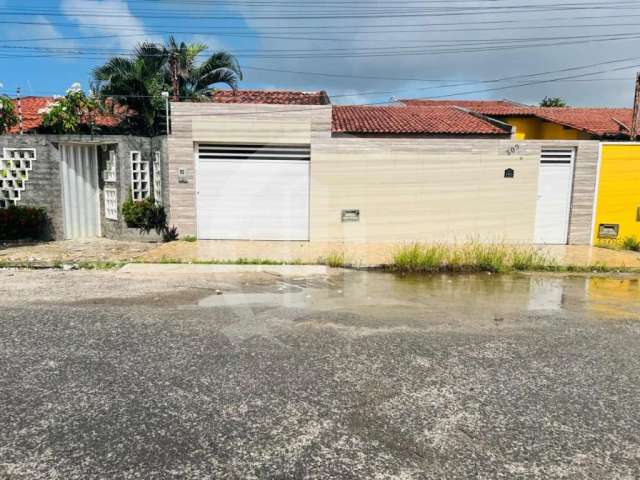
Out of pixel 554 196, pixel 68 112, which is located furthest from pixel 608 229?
pixel 68 112

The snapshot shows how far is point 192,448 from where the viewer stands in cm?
325

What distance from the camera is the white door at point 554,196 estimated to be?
41.8 ft

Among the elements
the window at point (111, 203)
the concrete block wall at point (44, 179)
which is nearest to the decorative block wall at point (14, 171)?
the concrete block wall at point (44, 179)

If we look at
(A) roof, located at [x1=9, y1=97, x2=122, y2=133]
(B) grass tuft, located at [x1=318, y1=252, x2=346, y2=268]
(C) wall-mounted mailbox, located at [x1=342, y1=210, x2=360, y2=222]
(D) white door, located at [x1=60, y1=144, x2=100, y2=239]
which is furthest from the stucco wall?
(A) roof, located at [x1=9, y1=97, x2=122, y2=133]

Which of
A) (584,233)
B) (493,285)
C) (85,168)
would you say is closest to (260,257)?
(493,285)

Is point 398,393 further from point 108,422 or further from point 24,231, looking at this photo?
point 24,231

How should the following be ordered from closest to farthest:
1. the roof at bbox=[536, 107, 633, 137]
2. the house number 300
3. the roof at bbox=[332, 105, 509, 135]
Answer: the house number 300 → the roof at bbox=[332, 105, 509, 135] → the roof at bbox=[536, 107, 633, 137]

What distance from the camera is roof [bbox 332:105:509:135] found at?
1524cm

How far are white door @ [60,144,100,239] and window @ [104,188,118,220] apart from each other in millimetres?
291

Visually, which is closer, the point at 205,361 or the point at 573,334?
the point at 205,361

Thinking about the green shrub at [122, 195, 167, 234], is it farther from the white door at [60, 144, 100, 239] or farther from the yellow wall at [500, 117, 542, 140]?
the yellow wall at [500, 117, 542, 140]

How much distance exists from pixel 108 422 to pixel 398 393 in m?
2.18

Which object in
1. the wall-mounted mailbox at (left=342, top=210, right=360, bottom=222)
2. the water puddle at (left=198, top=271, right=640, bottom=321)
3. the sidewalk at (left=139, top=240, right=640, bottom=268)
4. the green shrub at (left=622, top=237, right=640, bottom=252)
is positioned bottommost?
the water puddle at (left=198, top=271, right=640, bottom=321)

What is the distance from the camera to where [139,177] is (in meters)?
12.4
